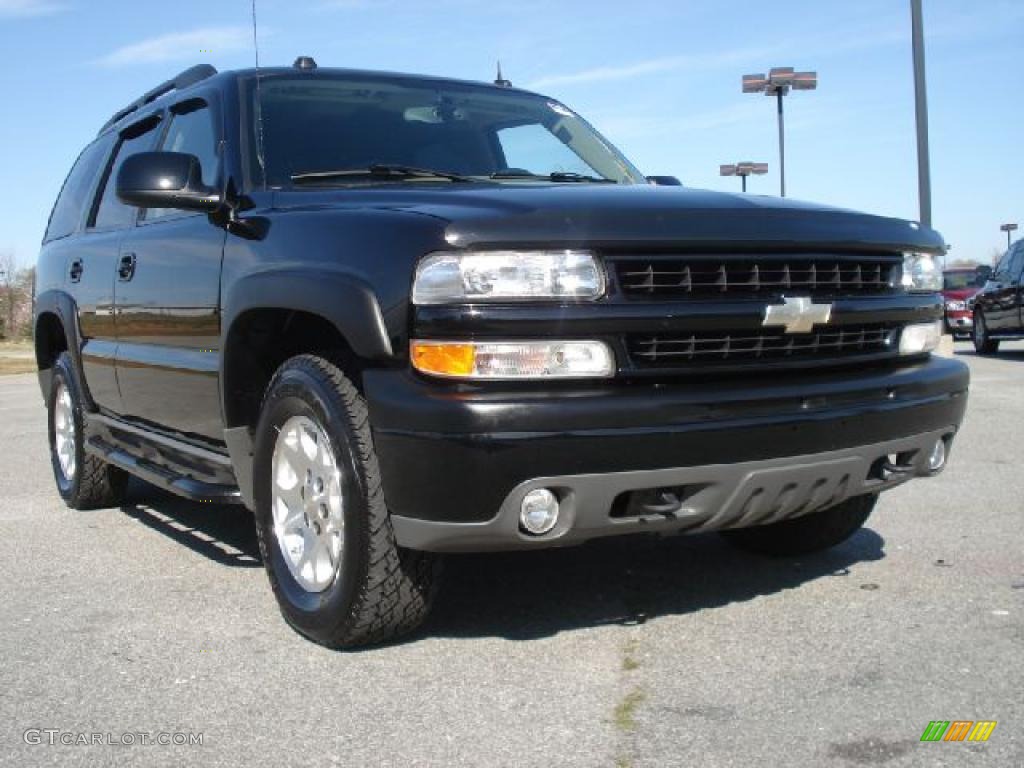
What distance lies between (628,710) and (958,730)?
80 cm

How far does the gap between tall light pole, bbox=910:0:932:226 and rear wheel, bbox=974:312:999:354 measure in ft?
5.79

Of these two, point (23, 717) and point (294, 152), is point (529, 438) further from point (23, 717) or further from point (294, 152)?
point (294, 152)

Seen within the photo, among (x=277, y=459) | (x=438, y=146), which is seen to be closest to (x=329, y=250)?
(x=277, y=459)

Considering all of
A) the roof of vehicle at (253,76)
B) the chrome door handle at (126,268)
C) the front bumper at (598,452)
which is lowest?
the front bumper at (598,452)

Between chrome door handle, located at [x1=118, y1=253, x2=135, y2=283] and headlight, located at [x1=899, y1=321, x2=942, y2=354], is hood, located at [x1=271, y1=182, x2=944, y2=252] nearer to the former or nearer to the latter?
headlight, located at [x1=899, y1=321, x2=942, y2=354]

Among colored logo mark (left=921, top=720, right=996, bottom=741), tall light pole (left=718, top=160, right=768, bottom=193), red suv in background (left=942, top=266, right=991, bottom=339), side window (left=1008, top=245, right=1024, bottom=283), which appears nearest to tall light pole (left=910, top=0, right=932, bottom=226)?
side window (left=1008, top=245, right=1024, bottom=283)

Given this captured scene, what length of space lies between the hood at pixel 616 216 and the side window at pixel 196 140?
617mm

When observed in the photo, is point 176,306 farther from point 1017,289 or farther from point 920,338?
point 1017,289

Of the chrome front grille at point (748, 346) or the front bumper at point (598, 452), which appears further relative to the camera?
the chrome front grille at point (748, 346)

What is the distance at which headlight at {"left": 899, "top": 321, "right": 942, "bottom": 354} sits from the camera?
13.0 ft

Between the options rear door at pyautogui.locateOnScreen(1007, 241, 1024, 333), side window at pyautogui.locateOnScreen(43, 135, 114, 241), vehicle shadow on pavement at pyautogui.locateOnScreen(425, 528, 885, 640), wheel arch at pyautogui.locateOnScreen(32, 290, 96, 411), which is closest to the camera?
vehicle shadow on pavement at pyautogui.locateOnScreen(425, 528, 885, 640)

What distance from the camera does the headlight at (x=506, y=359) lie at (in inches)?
123

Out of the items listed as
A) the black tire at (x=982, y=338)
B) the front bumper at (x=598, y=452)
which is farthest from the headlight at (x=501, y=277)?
the black tire at (x=982, y=338)

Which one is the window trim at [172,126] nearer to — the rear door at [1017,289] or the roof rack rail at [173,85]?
the roof rack rail at [173,85]
